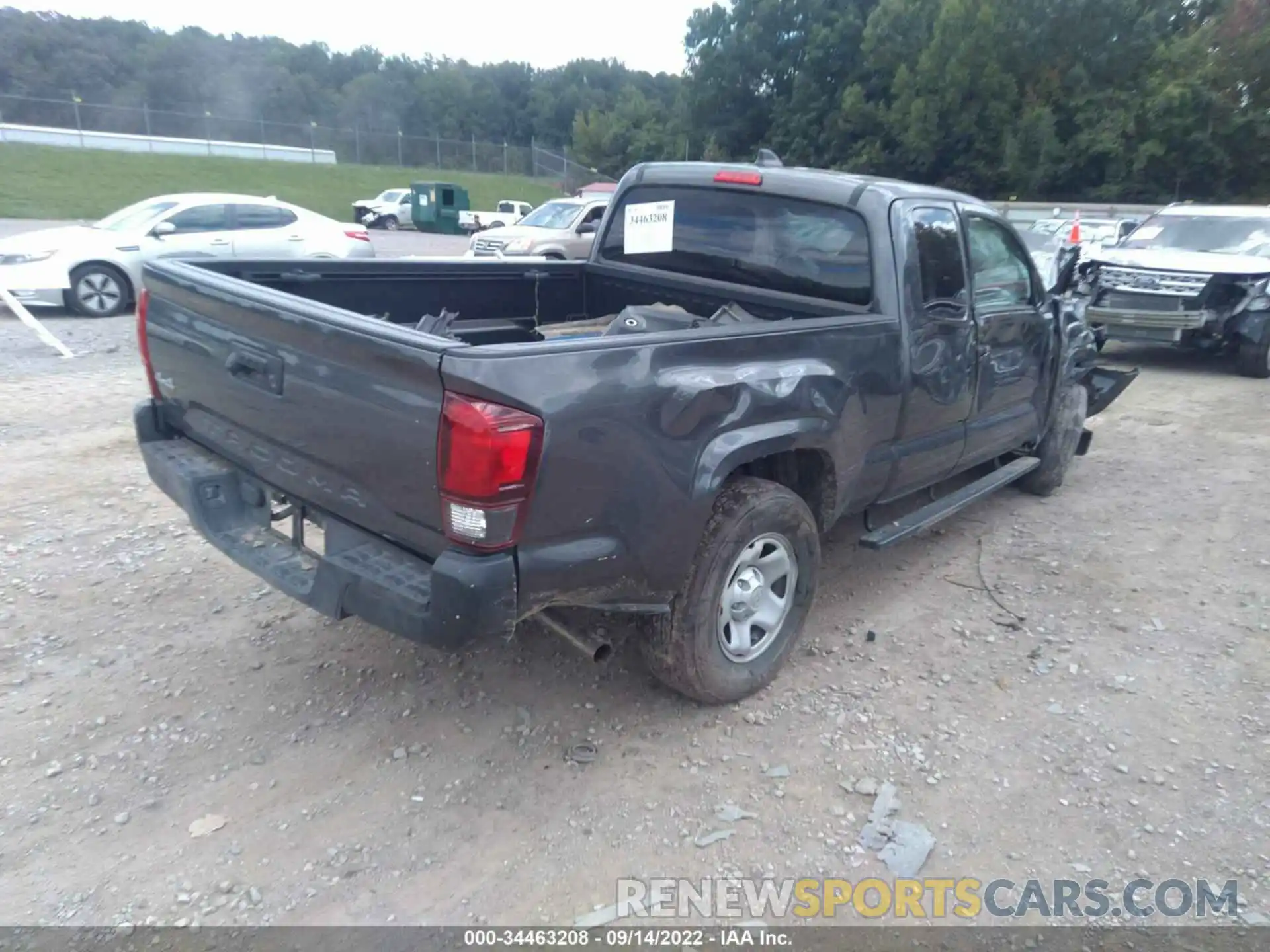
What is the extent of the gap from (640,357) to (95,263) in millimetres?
10563

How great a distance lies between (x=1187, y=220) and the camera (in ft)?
37.8

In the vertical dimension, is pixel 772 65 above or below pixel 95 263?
above

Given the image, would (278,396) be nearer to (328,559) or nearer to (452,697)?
(328,559)

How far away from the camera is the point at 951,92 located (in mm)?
36688

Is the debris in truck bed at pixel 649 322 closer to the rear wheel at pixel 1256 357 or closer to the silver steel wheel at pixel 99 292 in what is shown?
the rear wheel at pixel 1256 357

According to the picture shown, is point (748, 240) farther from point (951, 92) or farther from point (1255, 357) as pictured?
point (951, 92)

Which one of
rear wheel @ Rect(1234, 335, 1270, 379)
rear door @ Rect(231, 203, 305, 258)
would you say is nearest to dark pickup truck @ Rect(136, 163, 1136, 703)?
rear wheel @ Rect(1234, 335, 1270, 379)

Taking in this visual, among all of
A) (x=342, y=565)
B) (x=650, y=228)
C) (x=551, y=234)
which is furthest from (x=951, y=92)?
(x=342, y=565)

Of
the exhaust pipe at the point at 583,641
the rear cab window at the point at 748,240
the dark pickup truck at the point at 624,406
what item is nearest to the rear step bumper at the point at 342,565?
the dark pickup truck at the point at 624,406

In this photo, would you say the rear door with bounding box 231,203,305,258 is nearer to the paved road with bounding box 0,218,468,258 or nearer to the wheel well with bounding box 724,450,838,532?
the paved road with bounding box 0,218,468,258

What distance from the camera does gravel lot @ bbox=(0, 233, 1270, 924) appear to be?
2.77 meters

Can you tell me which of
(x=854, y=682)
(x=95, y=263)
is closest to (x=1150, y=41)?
(x=95, y=263)

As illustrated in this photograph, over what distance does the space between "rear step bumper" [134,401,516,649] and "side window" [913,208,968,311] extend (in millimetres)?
2543

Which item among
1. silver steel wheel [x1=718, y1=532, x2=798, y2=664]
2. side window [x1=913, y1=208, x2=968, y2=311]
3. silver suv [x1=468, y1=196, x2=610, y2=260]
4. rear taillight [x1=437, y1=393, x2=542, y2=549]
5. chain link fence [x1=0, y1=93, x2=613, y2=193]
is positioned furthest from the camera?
chain link fence [x1=0, y1=93, x2=613, y2=193]
